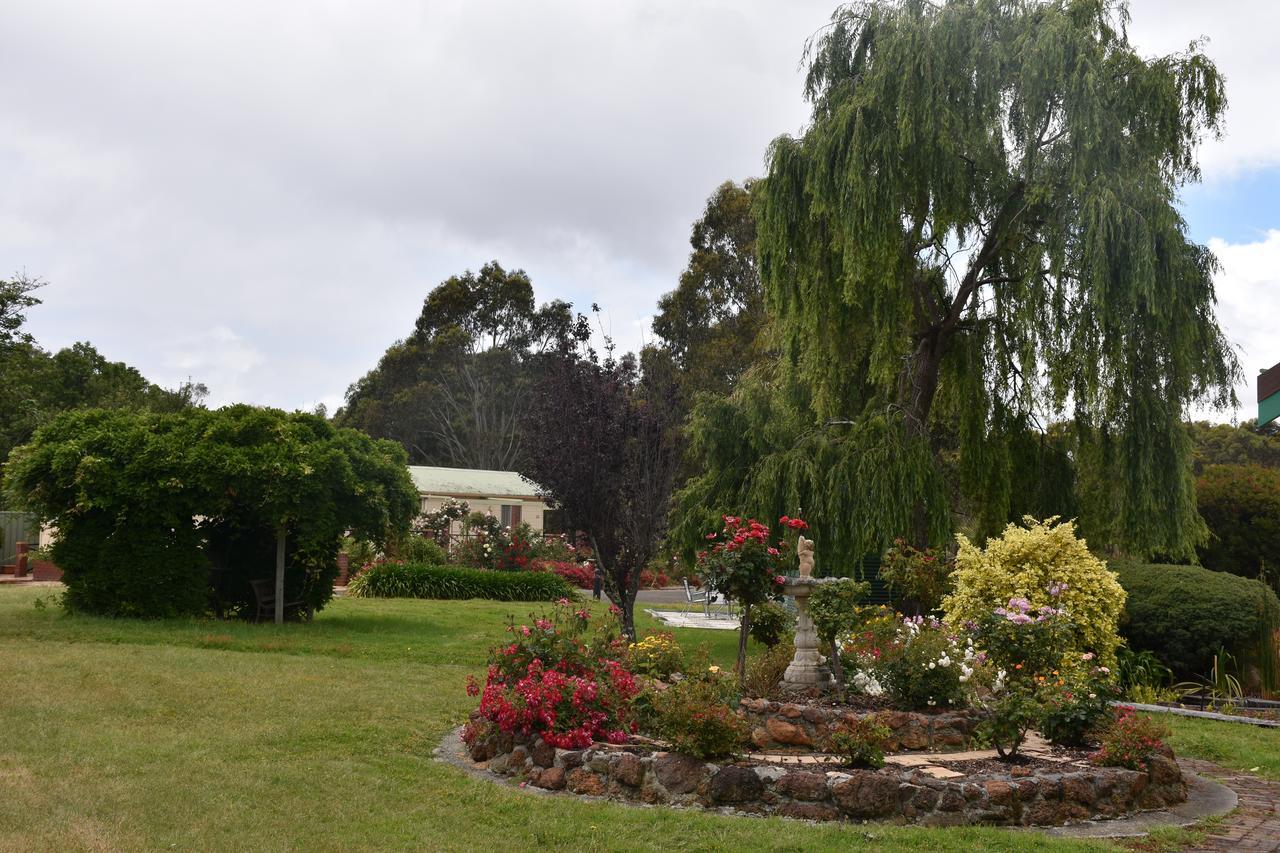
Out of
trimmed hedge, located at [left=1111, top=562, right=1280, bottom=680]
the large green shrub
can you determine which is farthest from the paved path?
the large green shrub

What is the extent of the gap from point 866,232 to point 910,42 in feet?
8.26

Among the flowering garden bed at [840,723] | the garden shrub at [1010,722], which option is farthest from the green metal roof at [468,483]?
the garden shrub at [1010,722]

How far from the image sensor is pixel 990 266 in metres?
14.6

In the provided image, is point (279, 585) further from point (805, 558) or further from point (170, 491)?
point (805, 558)

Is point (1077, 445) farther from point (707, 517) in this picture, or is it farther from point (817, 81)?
point (817, 81)

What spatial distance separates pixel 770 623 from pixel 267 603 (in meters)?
8.13

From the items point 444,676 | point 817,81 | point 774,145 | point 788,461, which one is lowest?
point 444,676

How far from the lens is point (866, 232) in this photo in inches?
538

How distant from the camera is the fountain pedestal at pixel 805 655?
910 centimetres

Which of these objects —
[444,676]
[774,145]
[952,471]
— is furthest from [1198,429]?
[444,676]

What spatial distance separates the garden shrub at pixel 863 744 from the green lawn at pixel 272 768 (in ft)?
2.80

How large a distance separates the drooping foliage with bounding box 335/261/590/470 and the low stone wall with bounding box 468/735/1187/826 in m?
42.5

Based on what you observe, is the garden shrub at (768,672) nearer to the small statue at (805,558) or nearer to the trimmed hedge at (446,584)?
the small statue at (805,558)

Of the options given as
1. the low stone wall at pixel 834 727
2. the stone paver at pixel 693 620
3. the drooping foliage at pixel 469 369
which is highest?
the drooping foliage at pixel 469 369
